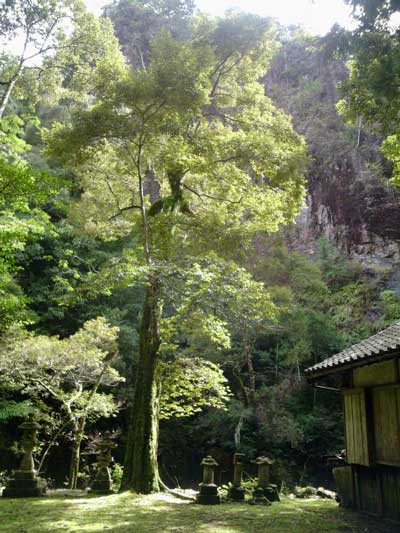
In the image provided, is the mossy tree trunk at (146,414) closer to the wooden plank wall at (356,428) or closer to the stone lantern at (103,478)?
the stone lantern at (103,478)

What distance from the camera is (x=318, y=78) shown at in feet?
79.2

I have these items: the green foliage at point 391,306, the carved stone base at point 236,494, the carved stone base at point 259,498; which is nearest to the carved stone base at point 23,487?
the carved stone base at point 236,494

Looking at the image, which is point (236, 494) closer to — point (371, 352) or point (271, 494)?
point (271, 494)

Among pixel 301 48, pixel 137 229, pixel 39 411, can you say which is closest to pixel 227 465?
pixel 39 411

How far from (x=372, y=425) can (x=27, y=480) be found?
19.2 feet

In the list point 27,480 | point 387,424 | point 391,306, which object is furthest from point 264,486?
point 391,306

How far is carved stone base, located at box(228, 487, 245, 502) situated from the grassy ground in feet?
1.81

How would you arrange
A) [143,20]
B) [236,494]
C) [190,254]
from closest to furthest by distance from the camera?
[236,494]
[190,254]
[143,20]

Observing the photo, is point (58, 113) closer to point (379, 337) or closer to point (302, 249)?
point (302, 249)

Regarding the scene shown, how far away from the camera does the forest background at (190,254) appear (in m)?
8.09

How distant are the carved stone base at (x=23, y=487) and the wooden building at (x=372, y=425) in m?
5.10

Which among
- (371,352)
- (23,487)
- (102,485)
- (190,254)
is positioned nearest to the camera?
(371,352)

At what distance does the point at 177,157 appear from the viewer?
351 inches

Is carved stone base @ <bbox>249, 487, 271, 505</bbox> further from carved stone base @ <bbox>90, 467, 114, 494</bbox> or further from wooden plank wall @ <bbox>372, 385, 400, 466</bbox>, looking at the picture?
carved stone base @ <bbox>90, 467, 114, 494</bbox>
